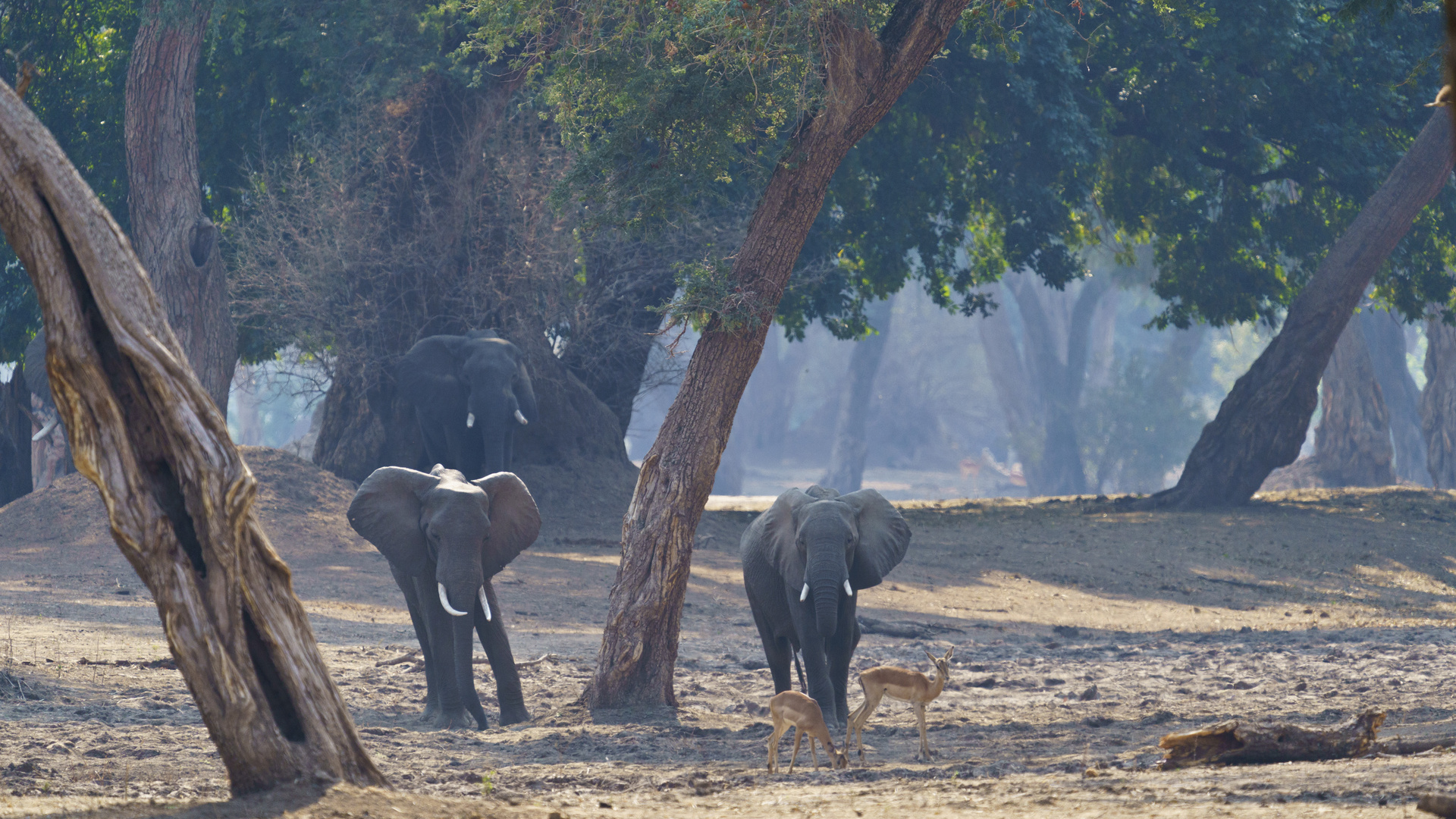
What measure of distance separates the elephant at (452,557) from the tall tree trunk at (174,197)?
10.6 meters

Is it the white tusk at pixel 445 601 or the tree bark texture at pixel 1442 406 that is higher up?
the tree bark texture at pixel 1442 406

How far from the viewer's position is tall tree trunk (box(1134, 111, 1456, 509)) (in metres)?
21.3

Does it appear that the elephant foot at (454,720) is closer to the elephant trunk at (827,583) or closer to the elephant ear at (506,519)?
the elephant ear at (506,519)

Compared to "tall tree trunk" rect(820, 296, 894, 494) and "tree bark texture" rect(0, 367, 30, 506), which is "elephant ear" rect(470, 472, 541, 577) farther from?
"tall tree trunk" rect(820, 296, 894, 494)

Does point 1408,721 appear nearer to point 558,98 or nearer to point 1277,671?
point 1277,671

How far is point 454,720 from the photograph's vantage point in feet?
→ 32.1

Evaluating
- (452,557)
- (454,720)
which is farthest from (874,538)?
(454,720)

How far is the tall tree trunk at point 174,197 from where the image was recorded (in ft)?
64.8

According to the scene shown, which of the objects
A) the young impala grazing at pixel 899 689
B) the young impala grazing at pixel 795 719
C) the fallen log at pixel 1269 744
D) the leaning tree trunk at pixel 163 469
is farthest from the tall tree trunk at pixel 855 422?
the leaning tree trunk at pixel 163 469

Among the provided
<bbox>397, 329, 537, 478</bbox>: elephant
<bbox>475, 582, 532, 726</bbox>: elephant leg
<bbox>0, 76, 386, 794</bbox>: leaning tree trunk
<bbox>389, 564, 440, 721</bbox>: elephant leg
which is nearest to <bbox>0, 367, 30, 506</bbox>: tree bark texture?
<bbox>397, 329, 537, 478</bbox>: elephant

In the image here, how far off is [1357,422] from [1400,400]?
52.0 ft

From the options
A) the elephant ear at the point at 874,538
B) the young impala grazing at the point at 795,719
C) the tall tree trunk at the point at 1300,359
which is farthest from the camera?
the tall tree trunk at the point at 1300,359

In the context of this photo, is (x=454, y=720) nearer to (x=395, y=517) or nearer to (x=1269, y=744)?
(x=395, y=517)

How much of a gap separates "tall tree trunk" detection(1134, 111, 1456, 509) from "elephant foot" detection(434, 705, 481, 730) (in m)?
16.9
